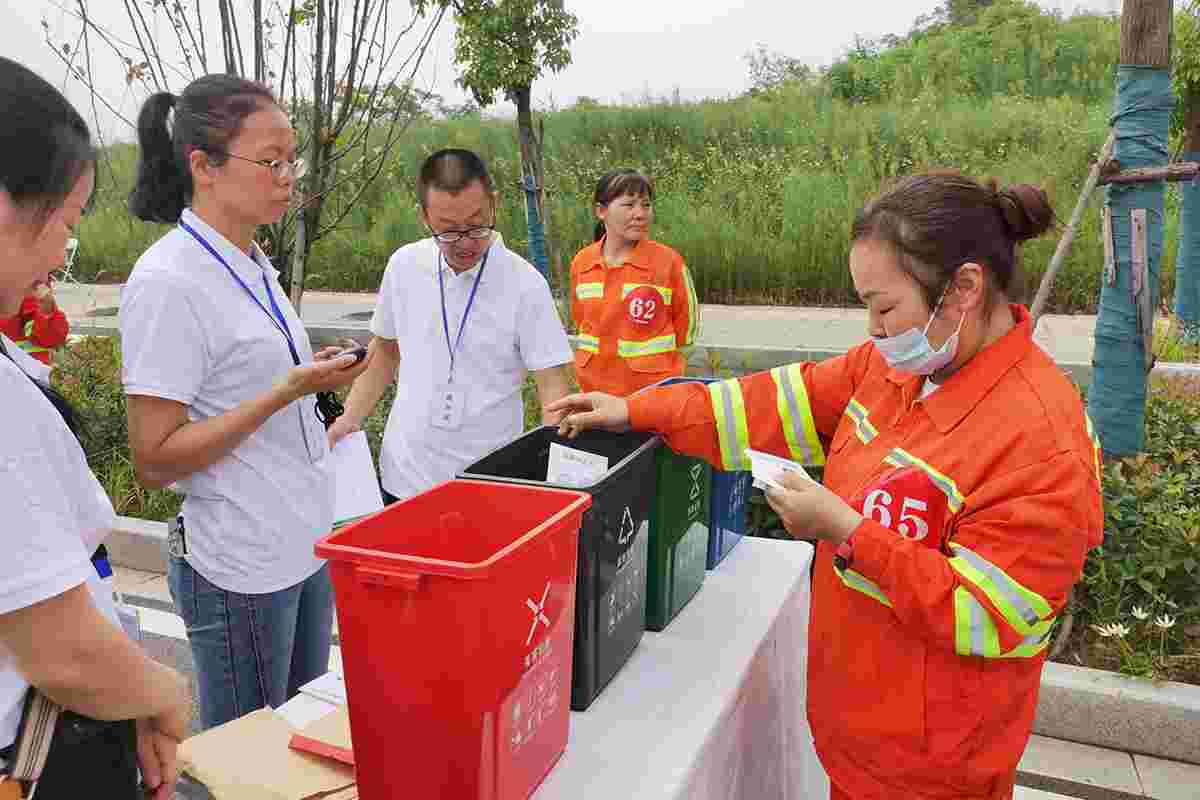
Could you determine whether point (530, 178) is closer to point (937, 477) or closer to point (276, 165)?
point (276, 165)

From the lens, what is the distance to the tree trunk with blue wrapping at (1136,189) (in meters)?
3.43

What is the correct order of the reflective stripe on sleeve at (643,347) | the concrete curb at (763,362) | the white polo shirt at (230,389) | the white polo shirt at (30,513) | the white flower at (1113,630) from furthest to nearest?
the concrete curb at (763,362)
the reflective stripe on sleeve at (643,347)
the white flower at (1113,630)
the white polo shirt at (230,389)
the white polo shirt at (30,513)

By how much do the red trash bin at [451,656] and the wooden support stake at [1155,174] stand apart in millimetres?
2936

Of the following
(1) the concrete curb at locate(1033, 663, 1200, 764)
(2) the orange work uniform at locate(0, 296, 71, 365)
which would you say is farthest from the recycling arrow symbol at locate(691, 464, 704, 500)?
(2) the orange work uniform at locate(0, 296, 71, 365)

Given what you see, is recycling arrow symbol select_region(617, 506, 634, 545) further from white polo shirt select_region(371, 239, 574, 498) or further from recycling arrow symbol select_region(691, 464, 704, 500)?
white polo shirt select_region(371, 239, 574, 498)

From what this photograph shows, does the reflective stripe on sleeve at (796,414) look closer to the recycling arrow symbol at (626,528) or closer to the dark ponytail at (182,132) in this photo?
the recycling arrow symbol at (626,528)

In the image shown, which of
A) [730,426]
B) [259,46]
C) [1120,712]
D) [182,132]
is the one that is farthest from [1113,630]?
[259,46]

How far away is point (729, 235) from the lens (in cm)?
986

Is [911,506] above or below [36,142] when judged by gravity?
below

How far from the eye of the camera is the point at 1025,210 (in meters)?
1.48

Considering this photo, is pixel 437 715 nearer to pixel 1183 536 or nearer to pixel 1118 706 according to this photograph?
pixel 1118 706

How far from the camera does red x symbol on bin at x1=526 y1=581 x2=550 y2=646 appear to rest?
1208 millimetres

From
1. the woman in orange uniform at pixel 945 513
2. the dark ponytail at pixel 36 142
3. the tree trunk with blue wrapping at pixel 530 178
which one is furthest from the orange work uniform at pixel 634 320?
the dark ponytail at pixel 36 142

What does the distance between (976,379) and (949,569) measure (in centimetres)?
31
